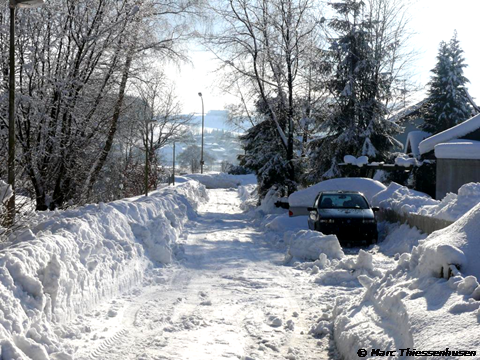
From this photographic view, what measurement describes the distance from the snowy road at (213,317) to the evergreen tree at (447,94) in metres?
26.8

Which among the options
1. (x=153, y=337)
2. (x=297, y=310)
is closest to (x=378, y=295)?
(x=297, y=310)

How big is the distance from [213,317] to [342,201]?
9814 millimetres

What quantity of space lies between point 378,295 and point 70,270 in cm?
387

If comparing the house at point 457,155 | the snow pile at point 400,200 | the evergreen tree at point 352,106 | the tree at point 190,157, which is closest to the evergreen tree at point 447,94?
the evergreen tree at point 352,106

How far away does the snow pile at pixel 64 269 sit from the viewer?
5.09 metres

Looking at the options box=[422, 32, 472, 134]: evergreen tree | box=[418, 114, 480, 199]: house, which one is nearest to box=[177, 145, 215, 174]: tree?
box=[422, 32, 472, 134]: evergreen tree

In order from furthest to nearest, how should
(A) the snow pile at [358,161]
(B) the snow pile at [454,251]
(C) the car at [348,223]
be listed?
(A) the snow pile at [358,161]
(C) the car at [348,223]
(B) the snow pile at [454,251]

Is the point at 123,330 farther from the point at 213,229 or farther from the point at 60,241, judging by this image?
the point at 213,229

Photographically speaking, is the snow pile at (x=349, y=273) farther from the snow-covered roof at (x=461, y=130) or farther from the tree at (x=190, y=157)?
the tree at (x=190, y=157)

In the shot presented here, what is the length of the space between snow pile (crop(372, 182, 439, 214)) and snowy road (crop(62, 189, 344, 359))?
6.11 m

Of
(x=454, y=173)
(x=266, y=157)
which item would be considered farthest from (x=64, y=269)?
(x=266, y=157)

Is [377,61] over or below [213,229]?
over

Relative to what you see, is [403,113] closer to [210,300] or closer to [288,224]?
[288,224]

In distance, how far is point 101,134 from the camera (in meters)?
16.6
